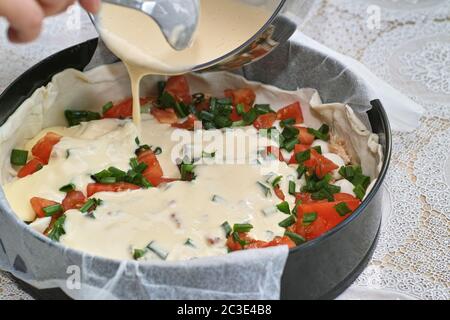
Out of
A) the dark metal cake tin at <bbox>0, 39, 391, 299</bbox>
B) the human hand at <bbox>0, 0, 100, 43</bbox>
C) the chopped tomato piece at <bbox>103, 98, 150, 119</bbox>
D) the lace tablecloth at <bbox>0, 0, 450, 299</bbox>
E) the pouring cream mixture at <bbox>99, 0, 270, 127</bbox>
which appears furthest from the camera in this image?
the chopped tomato piece at <bbox>103, 98, 150, 119</bbox>

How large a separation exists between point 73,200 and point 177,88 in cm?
57

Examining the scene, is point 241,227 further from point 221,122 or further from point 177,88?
point 177,88

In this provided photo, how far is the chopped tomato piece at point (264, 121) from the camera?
82.4 inches

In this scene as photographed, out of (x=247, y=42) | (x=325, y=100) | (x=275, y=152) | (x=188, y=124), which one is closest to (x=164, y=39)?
(x=247, y=42)

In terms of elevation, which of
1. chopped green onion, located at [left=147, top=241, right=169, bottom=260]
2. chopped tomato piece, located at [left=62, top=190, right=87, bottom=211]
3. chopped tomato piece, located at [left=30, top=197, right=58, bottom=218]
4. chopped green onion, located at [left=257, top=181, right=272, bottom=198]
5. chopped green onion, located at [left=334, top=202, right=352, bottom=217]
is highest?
chopped green onion, located at [left=147, top=241, right=169, bottom=260]

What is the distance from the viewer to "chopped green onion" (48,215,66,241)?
1620 mm

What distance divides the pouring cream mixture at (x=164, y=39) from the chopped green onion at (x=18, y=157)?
1.07 feet

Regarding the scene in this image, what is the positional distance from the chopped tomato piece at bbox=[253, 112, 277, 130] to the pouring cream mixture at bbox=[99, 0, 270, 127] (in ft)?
A: 0.94

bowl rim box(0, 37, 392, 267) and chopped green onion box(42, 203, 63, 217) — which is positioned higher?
bowl rim box(0, 37, 392, 267)

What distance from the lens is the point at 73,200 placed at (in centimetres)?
179

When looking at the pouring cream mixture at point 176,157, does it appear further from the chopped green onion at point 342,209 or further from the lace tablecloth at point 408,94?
the lace tablecloth at point 408,94

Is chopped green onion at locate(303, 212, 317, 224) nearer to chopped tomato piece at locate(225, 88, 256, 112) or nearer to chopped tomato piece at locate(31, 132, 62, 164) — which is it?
chopped tomato piece at locate(225, 88, 256, 112)

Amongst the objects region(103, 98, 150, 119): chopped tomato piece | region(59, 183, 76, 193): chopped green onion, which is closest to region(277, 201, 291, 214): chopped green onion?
region(59, 183, 76, 193): chopped green onion

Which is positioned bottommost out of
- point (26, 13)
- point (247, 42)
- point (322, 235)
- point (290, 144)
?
point (290, 144)
